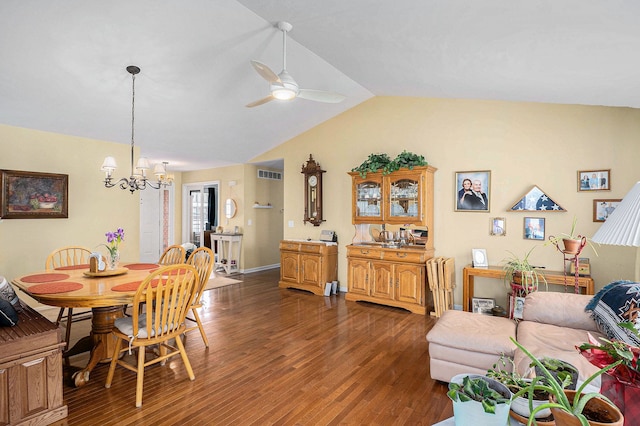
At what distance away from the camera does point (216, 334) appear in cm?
376

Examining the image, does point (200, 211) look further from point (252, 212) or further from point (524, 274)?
point (524, 274)

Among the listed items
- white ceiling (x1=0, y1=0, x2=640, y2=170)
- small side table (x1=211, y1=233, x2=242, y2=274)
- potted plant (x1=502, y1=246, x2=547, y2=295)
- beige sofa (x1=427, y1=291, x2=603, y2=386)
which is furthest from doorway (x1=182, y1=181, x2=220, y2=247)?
beige sofa (x1=427, y1=291, x2=603, y2=386)

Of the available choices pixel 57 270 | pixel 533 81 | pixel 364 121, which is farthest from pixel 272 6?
pixel 57 270

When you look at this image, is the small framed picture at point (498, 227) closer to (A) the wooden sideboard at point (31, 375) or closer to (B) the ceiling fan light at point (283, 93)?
(B) the ceiling fan light at point (283, 93)

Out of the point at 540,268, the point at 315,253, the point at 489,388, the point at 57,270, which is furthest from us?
the point at 315,253

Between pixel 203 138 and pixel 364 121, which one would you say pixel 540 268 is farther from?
pixel 203 138

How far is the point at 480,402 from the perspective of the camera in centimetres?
94

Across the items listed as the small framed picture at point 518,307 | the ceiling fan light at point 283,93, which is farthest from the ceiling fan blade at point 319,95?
the small framed picture at point 518,307

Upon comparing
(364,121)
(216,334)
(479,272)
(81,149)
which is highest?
(364,121)

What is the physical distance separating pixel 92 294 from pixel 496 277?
4.25 meters

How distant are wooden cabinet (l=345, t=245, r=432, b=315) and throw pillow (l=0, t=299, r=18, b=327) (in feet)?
12.7

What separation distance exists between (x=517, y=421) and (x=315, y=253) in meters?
4.66

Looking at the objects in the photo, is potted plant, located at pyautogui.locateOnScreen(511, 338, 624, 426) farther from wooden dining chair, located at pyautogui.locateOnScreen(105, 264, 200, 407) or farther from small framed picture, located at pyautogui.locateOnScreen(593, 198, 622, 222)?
small framed picture, located at pyautogui.locateOnScreen(593, 198, 622, 222)

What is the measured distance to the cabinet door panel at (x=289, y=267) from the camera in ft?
19.2
